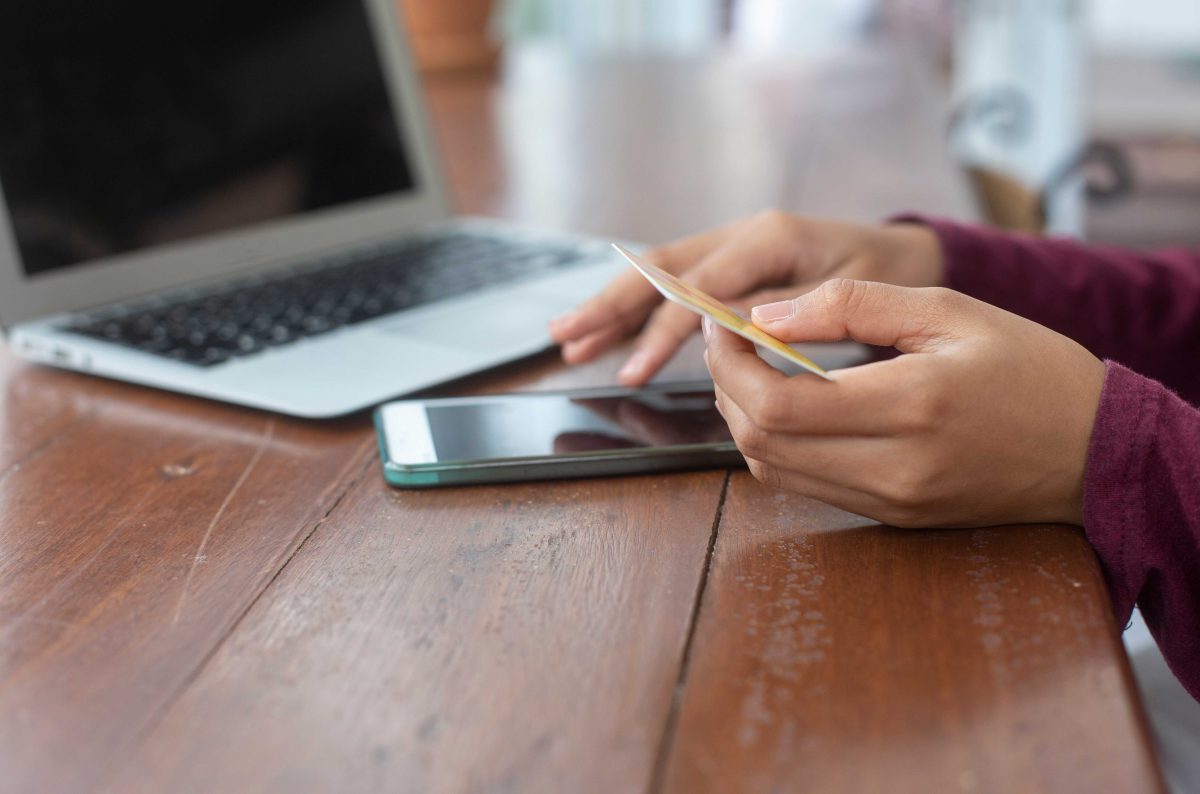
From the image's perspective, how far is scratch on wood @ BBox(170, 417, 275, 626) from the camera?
1.40 feet

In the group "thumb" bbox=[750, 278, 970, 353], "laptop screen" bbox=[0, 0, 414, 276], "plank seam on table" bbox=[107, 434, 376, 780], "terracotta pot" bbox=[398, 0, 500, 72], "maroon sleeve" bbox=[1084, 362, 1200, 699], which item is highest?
"terracotta pot" bbox=[398, 0, 500, 72]

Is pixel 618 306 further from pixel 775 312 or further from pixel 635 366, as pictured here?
pixel 775 312

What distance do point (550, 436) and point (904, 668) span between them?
0.22 metres


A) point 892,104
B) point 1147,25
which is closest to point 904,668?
point 892,104

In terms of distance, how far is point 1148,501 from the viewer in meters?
0.47

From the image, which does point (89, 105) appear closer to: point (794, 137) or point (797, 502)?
point (797, 502)

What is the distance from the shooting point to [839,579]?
1.40 ft

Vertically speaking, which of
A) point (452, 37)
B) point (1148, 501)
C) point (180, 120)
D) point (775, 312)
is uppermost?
point (452, 37)

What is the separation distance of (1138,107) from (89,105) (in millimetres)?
2978

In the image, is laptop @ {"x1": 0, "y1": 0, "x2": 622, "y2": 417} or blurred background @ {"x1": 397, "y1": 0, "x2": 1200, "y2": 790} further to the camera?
blurred background @ {"x1": 397, "y1": 0, "x2": 1200, "y2": 790}

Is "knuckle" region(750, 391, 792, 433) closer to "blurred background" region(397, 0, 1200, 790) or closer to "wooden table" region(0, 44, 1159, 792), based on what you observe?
"wooden table" region(0, 44, 1159, 792)

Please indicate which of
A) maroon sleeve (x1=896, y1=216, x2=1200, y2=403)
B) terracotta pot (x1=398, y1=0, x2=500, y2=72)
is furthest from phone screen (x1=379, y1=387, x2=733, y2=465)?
terracotta pot (x1=398, y1=0, x2=500, y2=72)

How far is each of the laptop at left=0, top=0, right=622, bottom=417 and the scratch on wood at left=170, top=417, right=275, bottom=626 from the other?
0.02 meters

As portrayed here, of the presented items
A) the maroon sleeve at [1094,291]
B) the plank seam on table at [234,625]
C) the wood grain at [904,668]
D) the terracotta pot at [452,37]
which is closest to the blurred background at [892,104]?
the terracotta pot at [452,37]
